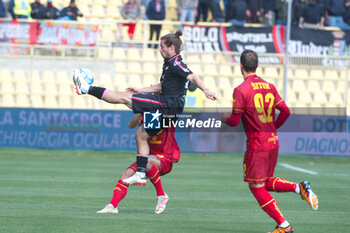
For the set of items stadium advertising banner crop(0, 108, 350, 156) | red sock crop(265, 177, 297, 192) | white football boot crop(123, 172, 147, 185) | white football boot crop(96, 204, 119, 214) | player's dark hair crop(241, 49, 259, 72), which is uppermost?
player's dark hair crop(241, 49, 259, 72)

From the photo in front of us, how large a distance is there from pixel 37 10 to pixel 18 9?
79 cm

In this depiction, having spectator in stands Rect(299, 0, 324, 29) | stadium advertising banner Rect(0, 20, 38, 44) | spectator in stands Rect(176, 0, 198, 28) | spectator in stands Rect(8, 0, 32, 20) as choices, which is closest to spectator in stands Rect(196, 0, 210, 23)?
spectator in stands Rect(176, 0, 198, 28)

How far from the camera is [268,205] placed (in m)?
7.59

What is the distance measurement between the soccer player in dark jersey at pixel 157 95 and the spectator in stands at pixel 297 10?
1586 centimetres

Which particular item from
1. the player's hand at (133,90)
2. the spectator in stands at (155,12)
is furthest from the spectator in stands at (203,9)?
the player's hand at (133,90)

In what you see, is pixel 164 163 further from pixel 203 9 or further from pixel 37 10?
pixel 203 9

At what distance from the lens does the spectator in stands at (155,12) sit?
2369 centimetres

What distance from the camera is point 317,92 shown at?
23.6 m

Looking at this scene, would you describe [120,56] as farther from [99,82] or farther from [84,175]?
[84,175]

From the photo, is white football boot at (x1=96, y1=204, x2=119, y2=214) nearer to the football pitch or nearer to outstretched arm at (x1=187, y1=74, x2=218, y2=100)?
the football pitch

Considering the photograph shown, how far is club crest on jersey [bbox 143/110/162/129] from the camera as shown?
895 centimetres

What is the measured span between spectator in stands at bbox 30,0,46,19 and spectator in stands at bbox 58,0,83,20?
65cm

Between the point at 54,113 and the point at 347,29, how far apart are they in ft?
36.1

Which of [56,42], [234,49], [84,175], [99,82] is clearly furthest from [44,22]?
[84,175]
